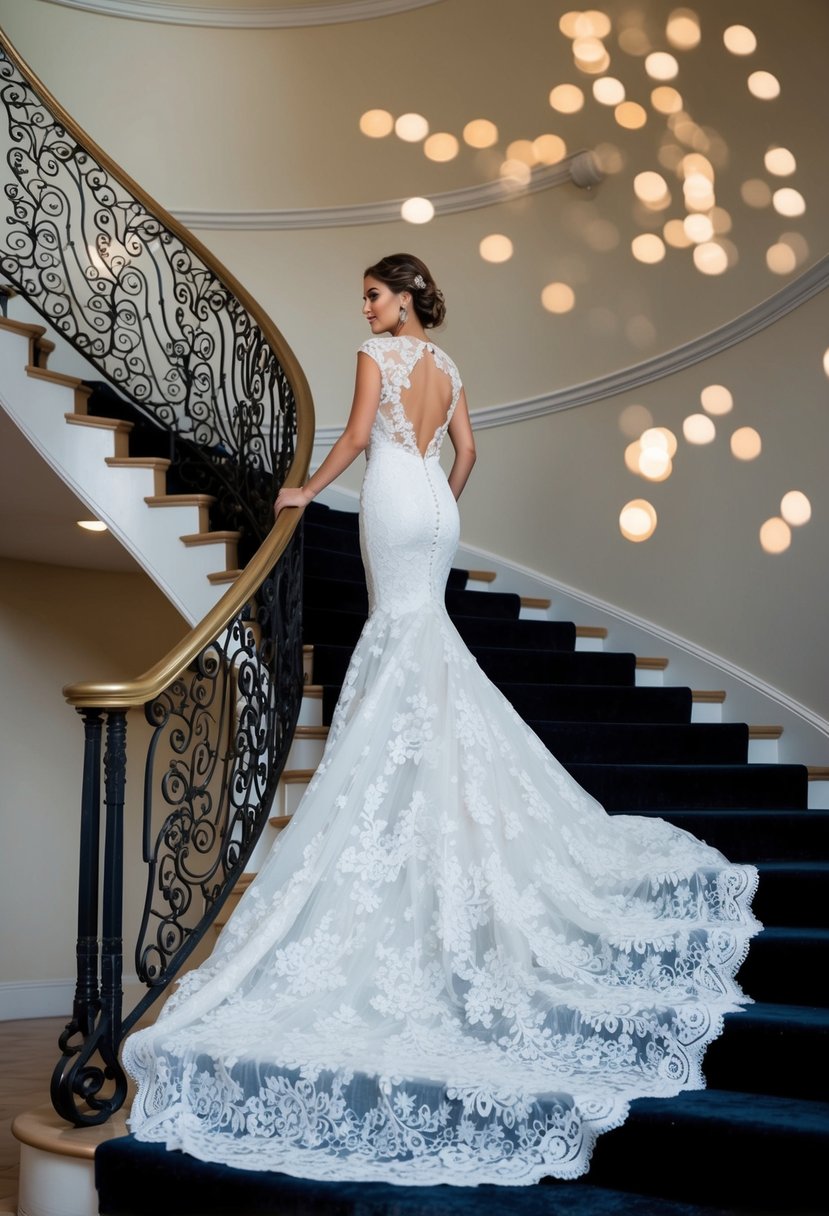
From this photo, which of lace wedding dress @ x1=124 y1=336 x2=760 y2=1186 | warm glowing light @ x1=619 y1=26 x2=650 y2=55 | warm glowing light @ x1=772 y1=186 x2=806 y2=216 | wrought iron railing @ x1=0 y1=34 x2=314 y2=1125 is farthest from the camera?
warm glowing light @ x1=619 y1=26 x2=650 y2=55

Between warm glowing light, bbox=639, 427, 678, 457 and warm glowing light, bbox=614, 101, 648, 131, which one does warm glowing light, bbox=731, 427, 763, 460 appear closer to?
warm glowing light, bbox=639, 427, 678, 457

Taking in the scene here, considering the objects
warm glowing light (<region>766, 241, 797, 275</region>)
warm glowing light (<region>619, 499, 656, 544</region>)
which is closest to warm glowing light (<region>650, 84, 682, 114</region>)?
warm glowing light (<region>766, 241, 797, 275</region>)

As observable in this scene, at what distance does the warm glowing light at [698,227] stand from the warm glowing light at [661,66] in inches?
33.0

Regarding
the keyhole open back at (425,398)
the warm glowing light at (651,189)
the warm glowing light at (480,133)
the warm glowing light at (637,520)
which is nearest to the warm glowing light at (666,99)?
the warm glowing light at (651,189)

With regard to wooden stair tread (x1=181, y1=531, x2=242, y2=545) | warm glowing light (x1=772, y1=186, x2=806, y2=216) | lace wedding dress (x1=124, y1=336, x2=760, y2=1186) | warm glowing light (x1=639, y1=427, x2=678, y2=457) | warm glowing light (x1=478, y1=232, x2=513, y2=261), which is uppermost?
Answer: warm glowing light (x1=478, y1=232, x2=513, y2=261)

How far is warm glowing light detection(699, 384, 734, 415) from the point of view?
5832mm

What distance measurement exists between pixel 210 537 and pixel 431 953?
2877mm

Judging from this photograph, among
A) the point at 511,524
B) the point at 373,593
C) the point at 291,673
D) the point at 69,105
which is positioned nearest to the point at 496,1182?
the point at 373,593

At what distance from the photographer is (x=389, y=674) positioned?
11.5ft

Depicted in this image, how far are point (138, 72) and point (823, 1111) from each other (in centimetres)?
806

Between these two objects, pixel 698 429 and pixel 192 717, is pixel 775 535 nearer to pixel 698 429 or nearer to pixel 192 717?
pixel 698 429

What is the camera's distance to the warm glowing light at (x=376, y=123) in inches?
317

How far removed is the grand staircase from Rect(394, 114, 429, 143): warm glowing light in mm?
3348

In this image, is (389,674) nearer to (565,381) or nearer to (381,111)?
(565,381)
